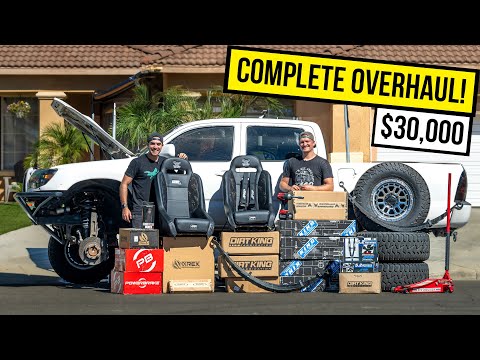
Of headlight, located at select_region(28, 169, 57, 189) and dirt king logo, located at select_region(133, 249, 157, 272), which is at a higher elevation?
headlight, located at select_region(28, 169, 57, 189)

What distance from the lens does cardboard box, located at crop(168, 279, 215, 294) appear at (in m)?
12.0

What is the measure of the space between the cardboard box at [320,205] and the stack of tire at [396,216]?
50 centimetres

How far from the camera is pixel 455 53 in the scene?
23.1 metres

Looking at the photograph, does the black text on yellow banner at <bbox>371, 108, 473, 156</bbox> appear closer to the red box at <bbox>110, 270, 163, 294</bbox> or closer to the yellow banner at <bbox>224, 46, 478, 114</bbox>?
the yellow banner at <bbox>224, 46, 478, 114</bbox>

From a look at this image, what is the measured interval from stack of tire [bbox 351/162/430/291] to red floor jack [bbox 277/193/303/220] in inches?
36.6

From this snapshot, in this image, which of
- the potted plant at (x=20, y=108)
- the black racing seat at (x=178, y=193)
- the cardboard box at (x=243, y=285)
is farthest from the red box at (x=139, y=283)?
the potted plant at (x=20, y=108)

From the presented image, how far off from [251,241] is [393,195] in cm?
210

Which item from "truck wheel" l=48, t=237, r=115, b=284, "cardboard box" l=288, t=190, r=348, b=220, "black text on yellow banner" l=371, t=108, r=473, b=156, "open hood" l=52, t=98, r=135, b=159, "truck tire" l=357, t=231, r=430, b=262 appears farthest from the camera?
"black text on yellow banner" l=371, t=108, r=473, b=156

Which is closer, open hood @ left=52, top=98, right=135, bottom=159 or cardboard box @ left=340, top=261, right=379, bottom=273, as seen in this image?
cardboard box @ left=340, top=261, right=379, bottom=273

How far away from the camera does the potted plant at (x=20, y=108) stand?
2525cm

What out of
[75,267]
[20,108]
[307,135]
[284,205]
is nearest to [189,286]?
[284,205]

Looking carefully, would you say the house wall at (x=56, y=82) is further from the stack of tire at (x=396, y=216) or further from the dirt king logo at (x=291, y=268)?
the dirt king logo at (x=291, y=268)

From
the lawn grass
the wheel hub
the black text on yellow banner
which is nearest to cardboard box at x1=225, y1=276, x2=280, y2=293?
the wheel hub

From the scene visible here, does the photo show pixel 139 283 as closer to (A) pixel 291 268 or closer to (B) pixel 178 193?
(B) pixel 178 193
